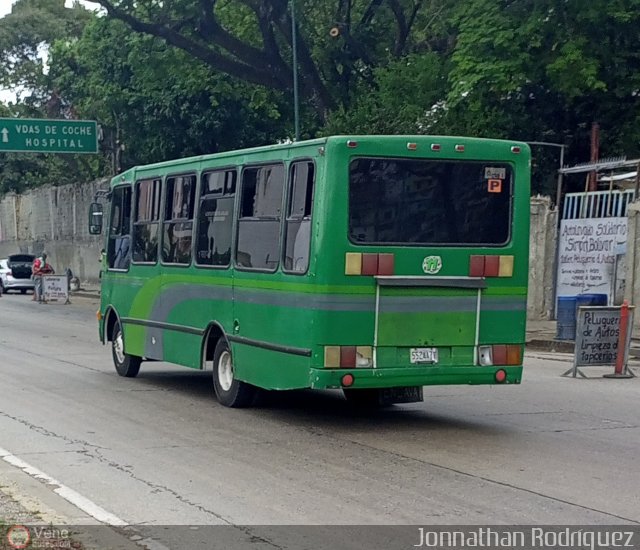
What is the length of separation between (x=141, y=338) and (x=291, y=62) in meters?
23.7

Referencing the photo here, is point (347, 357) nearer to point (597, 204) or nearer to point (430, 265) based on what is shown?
point (430, 265)

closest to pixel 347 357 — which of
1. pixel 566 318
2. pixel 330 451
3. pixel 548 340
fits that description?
pixel 330 451

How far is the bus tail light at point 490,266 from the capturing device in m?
11.4

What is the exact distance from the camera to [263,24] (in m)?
35.8

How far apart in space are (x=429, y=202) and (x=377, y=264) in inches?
34.5

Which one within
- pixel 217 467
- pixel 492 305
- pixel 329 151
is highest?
pixel 329 151

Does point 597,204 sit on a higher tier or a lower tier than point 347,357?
higher

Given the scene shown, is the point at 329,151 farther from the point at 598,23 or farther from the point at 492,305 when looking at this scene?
the point at 598,23

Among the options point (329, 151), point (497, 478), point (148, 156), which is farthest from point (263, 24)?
point (497, 478)

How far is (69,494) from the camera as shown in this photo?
28.2 ft

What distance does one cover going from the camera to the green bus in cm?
1100

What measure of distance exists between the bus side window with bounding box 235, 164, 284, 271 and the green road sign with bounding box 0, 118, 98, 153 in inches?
1162

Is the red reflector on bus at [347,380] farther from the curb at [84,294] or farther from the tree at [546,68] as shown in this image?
the curb at [84,294]

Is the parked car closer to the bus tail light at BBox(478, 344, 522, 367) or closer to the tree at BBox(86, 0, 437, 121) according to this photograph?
the tree at BBox(86, 0, 437, 121)
